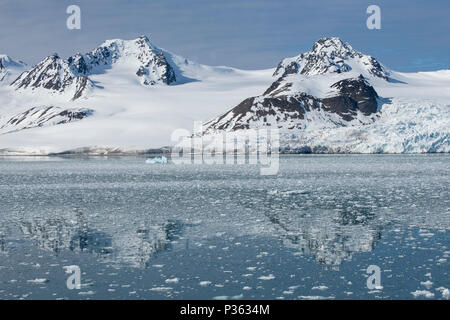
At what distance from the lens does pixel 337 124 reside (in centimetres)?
11788

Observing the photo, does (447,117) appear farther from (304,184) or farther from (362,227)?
(362,227)

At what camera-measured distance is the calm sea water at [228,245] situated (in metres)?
10.6

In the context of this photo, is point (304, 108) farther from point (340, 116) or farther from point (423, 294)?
point (423, 294)

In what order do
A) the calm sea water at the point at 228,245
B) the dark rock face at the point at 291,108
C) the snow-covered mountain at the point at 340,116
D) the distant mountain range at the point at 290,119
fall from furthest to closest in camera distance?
1. the dark rock face at the point at 291,108
2. the distant mountain range at the point at 290,119
3. the snow-covered mountain at the point at 340,116
4. the calm sea water at the point at 228,245

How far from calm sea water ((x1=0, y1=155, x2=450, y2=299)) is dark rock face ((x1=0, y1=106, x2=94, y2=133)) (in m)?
150

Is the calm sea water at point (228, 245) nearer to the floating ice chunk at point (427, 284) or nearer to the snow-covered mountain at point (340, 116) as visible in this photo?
the floating ice chunk at point (427, 284)

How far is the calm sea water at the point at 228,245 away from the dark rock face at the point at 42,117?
15028 cm

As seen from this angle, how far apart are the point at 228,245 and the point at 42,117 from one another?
17704cm

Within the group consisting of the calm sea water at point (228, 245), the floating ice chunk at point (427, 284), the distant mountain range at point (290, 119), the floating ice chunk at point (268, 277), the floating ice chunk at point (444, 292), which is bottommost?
the floating ice chunk at point (444, 292)

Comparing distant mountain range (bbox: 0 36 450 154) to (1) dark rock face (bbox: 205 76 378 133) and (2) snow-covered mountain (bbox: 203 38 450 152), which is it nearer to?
(2) snow-covered mountain (bbox: 203 38 450 152)

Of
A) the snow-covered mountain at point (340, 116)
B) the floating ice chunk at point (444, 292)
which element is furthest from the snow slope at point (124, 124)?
the floating ice chunk at point (444, 292)

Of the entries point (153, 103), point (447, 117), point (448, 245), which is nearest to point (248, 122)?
point (447, 117)

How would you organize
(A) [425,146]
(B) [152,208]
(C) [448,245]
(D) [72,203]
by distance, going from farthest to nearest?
1. (A) [425,146]
2. (D) [72,203]
3. (B) [152,208]
4. (C) [448,245]

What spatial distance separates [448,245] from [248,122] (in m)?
110
